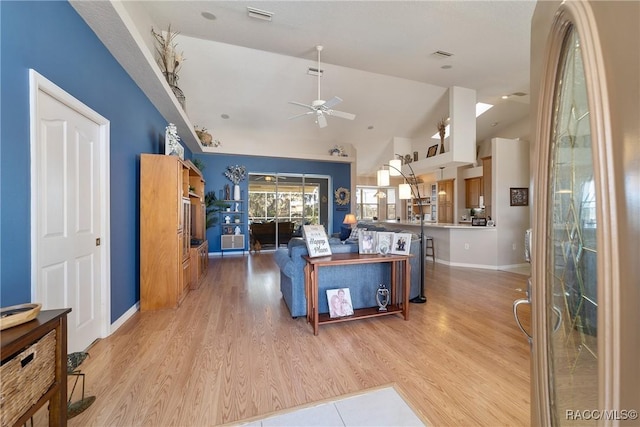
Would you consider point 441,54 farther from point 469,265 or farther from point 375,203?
point 375,203

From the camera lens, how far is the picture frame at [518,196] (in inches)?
215

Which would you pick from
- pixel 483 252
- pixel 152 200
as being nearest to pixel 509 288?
pixel 483 252

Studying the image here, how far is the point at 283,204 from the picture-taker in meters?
7.91

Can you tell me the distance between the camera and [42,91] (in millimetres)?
1708

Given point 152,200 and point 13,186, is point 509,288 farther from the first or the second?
point 13,186

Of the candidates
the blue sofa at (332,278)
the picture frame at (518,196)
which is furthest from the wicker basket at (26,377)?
the picture frame at (518,196)

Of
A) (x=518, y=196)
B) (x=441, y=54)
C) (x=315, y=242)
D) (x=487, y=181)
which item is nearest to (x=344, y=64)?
(x=441, y=54)

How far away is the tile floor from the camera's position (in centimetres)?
148

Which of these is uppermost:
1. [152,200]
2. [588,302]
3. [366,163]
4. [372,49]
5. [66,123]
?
[372,49]

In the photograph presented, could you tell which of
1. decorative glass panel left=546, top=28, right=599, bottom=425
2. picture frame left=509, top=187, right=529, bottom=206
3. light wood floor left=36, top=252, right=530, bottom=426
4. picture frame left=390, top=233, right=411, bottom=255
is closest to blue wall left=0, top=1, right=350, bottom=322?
light wood floor left=36, top=252, right=530, bottom=426

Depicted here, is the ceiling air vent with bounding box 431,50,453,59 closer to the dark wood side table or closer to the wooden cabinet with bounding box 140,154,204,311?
the wooden cabinet with bounding box 140,154,204,311

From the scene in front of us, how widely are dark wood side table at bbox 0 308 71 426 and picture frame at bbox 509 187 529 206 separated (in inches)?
266

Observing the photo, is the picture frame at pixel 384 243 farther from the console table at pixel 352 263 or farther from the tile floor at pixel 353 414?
the tile floor at pixel 353 414

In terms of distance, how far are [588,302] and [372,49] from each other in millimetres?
4330
